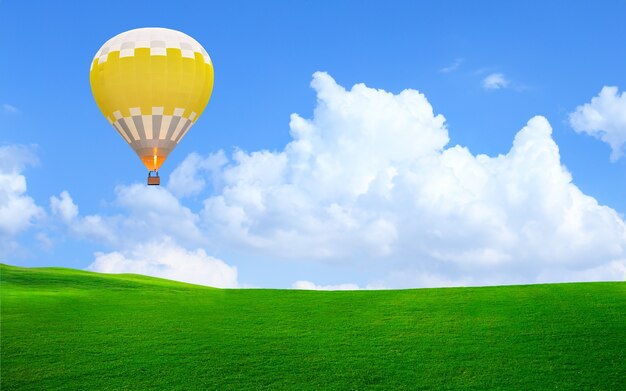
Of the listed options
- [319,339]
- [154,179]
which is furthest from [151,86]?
[319,339]

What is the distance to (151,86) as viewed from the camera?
34031 millimetres

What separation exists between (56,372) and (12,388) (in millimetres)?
1277

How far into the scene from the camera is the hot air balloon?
34.1 m

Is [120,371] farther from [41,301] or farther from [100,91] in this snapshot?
[100,91]

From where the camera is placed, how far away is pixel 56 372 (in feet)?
72.4

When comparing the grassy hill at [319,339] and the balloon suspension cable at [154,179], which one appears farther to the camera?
the balloon suspension cable at [154,179]

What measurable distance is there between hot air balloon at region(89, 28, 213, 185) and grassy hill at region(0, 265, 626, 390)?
24.7 feet

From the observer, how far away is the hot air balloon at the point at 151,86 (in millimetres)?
34094

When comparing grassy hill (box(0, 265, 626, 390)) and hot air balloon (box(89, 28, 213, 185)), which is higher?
hot air balloon (box(89, 28, 213, 185))

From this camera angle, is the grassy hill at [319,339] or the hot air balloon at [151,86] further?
the hot air balloon at [151,86]

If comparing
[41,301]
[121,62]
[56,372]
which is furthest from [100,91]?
[56,372]

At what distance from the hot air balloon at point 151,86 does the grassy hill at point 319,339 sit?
752 cm

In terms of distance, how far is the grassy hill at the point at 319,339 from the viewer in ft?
69.3

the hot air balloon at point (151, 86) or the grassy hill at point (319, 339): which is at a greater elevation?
the hot air balloon at point (151, 86)
